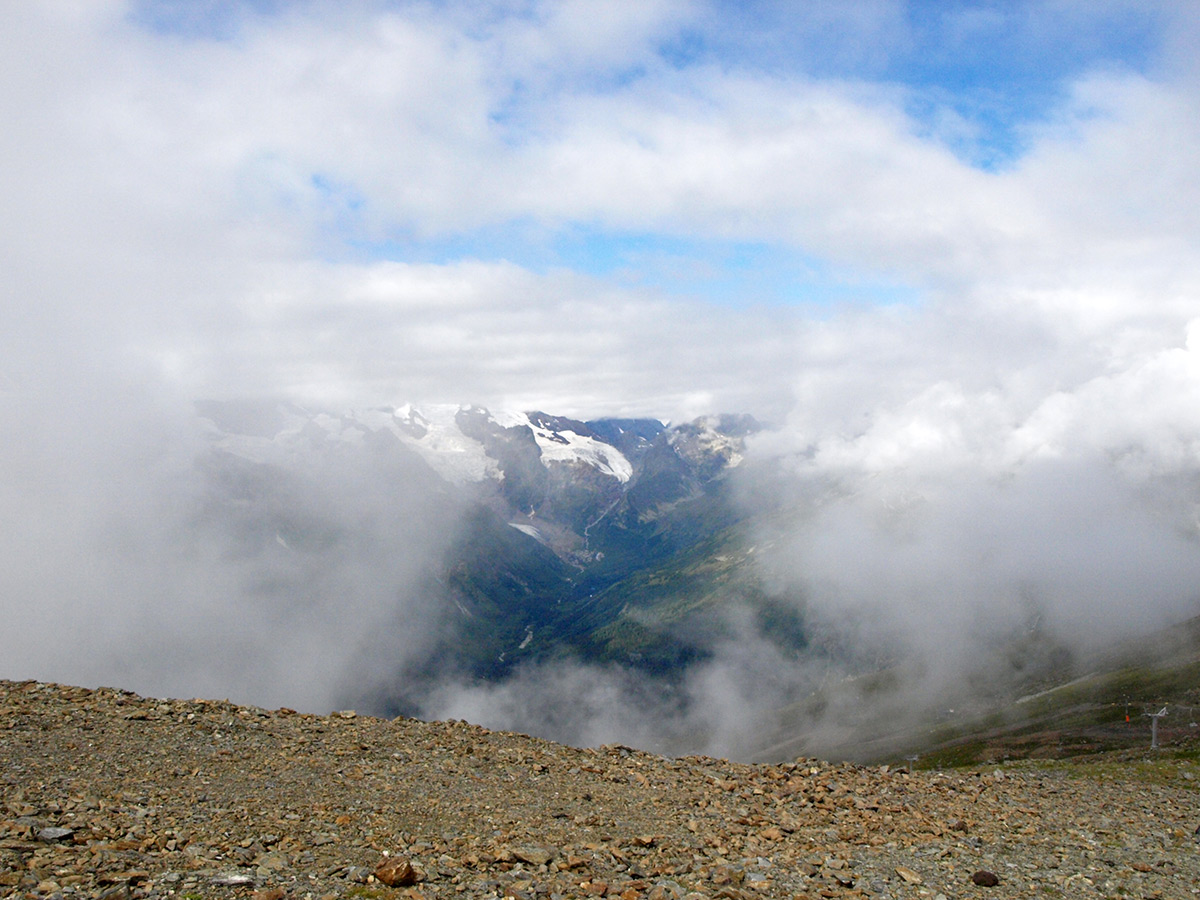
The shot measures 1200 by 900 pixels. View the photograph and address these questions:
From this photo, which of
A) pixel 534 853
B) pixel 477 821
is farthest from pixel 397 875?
pixel 477 821

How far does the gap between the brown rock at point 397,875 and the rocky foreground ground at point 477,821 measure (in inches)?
1.6

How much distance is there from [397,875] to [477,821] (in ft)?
19.7

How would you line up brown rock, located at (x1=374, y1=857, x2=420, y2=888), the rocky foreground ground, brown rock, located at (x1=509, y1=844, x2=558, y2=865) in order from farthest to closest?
1. brown rock, located at (x1=509, y1=844, x2=558, y2=865)
2. the rocky foreground ground
3. brown rock, located at (x1=374, y1=857, x2=420, y2=888)

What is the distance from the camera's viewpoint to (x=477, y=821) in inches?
896

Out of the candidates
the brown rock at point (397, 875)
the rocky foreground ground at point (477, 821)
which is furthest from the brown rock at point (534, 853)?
the brown rock at point (397, 875)

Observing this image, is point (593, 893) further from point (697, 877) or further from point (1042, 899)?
point (1042, 899)

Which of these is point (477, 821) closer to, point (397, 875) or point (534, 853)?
point (534, 853)

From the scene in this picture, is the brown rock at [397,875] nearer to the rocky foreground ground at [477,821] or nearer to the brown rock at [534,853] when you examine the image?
the rocky foreground ground at [477,821]

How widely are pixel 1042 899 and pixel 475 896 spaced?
53.3 feet

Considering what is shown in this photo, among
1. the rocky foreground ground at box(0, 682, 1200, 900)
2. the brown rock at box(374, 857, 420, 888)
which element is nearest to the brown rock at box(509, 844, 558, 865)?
the rocky foreground ground at box(0, 682, 1200, 900)

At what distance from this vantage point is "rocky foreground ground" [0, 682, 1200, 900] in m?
17.3

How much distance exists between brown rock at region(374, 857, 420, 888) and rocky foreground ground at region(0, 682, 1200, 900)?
0.13ft

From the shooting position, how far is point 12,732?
80.7ft

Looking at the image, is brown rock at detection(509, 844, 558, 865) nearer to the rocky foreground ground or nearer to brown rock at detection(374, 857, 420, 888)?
the rocky foreground ground
